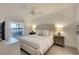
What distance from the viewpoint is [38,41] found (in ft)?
4.91

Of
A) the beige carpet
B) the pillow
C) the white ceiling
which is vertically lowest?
the beige carpet

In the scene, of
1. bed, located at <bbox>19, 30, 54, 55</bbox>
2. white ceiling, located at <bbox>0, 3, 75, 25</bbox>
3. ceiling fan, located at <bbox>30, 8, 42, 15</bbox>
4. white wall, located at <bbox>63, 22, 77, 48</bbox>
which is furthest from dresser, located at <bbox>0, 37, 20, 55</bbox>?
white wall, located at <bbox>63, 22, 77, 48</bbox>

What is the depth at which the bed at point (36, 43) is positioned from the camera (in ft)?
4.88

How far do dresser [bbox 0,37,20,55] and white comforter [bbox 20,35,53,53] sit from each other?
0.39ft

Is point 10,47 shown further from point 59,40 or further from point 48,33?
point 59,40

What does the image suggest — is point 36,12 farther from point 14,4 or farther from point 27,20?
point 14,4

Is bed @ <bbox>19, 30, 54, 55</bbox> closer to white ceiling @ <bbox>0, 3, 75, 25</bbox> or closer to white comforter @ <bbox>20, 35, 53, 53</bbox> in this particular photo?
white comforter @ <bbox>20, 35, 53, 53</bbox>

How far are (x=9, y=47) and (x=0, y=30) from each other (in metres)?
0.29

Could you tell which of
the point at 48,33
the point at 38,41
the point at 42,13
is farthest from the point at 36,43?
the point at 42,13

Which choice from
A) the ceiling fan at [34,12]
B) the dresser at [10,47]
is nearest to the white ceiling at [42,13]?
the ceiling fan at [34,12]

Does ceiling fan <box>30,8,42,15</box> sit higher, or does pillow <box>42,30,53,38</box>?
ceiling fan <box>30,8,42,15</box>

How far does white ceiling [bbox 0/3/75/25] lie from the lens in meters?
1.50

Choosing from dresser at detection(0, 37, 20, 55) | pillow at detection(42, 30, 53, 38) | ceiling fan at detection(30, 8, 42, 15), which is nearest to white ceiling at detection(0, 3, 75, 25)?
ceiling fan at detection(30, 8, 42, 15)
